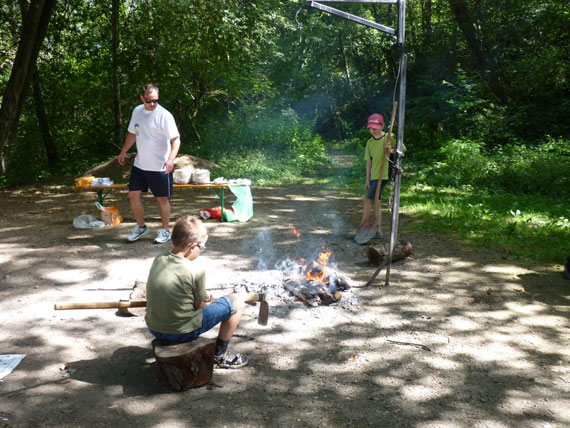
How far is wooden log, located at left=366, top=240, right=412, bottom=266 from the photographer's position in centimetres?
585

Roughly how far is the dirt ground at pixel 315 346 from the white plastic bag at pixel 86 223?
939 millimetres

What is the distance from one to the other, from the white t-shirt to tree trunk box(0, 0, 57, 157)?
5.11 meters

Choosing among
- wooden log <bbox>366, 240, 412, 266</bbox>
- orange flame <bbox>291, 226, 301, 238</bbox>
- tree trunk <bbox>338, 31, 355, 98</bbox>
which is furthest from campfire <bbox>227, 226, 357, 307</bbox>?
tree trunk <bbox>338, 31, 355, 98</bbox>

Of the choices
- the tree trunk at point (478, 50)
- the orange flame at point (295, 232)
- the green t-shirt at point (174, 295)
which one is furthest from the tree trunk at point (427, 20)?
the green t-shirt at point (174, 295)

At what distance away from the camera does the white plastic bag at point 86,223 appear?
764cm

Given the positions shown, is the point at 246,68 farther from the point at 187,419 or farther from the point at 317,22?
the point at 187,419

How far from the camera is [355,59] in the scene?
27.7 m

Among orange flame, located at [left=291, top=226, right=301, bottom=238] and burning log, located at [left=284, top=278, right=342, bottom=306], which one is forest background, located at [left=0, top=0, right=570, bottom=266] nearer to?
orange flame, located at [left=291, top=226, right=301, bottom=238]

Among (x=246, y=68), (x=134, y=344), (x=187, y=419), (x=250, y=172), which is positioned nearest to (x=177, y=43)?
(x=246, y=68)

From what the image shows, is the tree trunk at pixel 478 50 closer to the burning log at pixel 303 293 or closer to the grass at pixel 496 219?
the grass at pixel 496 219

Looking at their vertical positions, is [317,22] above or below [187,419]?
above

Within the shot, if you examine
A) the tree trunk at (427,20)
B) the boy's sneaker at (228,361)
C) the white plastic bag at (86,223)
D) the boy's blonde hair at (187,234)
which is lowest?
the boy's sneaker at (228,361)

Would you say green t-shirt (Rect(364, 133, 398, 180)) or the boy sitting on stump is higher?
green t-shirt (Rect(364, 133, 398, 180))

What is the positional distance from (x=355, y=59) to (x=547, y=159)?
18534 mm
